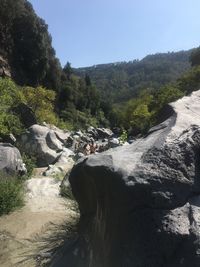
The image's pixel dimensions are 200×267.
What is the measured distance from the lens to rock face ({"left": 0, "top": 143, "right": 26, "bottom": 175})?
34.6 feet

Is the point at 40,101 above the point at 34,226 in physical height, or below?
below

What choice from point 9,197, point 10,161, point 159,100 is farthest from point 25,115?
point 159,100

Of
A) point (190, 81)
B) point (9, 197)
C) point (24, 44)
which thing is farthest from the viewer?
point (24, 44)

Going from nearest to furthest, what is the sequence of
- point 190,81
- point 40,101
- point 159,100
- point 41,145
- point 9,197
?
point 9,197 → point 41,145 → point 40,101 → point 190,81 → point 159,100

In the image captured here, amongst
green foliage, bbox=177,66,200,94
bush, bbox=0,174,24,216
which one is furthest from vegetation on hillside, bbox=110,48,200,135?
bush, bbox=0,174,24,216

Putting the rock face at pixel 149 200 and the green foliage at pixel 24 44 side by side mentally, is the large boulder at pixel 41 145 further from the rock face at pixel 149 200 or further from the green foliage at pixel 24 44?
the green foliage at pixel 24 44

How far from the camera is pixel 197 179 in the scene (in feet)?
13.7

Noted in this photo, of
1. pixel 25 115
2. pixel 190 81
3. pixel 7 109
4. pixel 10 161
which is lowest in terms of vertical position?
pixel 190 81

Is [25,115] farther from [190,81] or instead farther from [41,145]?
[190,81]

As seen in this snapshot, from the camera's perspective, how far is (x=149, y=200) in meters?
3.83

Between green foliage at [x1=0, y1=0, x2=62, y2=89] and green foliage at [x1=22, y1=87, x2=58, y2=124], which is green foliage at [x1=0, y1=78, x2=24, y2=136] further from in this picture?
green foliage at [x1=0, y1=0, x2=62, y2=89]

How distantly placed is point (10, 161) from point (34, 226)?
3.25 m

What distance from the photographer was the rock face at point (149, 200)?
365cm

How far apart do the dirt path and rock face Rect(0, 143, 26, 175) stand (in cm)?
58
